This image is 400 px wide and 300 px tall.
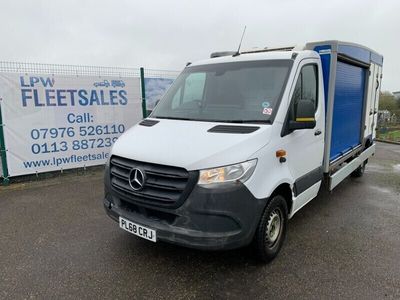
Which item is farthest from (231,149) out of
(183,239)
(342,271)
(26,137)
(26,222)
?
(26,137)

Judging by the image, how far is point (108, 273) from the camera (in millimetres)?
3197

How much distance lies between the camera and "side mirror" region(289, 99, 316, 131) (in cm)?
319

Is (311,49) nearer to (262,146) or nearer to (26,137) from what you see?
(262,146)

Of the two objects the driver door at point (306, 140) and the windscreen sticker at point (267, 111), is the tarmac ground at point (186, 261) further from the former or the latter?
the windscreen sticker at point (267, 111)

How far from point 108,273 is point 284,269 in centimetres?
185

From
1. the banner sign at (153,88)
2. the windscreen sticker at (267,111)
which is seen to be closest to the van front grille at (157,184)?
the windscreen sticker at (267,111)

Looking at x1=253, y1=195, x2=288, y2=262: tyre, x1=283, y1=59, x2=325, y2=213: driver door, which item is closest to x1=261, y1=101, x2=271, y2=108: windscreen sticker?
x1=283, y1=59, x2=325, y2=213: driver door

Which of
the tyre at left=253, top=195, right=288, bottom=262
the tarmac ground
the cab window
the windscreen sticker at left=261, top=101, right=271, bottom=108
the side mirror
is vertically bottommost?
the tarmac ground

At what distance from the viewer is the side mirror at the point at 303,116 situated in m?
3.19

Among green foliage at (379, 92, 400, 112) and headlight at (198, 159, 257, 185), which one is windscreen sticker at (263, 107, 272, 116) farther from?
green foliage at (379, 92, 400, 112)

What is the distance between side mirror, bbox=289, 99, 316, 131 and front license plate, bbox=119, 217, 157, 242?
5.96ft

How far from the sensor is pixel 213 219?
270cm

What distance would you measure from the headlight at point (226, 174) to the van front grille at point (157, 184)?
81mm

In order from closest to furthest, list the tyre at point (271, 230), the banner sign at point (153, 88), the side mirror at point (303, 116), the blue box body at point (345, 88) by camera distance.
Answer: the tyre at point (271, 230)
the side mirror at point (303, 116)
the blue box body at point (345, 88)
the banner sign at point (153, 88)
